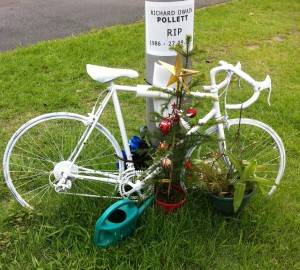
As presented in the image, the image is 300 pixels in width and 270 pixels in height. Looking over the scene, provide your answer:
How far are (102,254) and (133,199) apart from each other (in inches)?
19.2

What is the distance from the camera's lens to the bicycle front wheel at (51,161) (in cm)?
264

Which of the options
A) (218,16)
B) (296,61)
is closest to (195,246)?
(296,61)

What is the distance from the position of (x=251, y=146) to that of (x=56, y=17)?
6171 mm

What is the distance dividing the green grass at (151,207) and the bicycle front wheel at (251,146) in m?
0.17

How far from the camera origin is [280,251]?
2.58m

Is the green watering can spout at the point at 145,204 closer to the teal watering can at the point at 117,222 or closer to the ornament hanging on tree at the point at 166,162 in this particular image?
the teal watering can at the point at 117,222

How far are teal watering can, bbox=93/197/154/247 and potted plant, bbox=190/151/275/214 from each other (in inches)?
18.6

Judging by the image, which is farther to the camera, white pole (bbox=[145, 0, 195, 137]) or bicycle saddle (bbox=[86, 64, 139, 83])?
white pole (bbox=[145, 0, 195, 137])

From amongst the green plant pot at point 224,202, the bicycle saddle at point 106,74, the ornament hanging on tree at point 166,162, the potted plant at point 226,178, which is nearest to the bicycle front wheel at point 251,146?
the potted plant at point 226,178

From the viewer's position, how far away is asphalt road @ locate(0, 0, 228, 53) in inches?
271

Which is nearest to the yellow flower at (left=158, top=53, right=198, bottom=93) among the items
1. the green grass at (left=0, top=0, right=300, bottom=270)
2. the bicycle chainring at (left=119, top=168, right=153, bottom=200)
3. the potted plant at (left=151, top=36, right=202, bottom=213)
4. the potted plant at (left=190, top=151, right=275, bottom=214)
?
the potted plant at (left=151, top=36, right=202, bottom=213)

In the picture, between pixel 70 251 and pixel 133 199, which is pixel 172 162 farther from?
pixel 70 251

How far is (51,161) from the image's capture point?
2930 mm

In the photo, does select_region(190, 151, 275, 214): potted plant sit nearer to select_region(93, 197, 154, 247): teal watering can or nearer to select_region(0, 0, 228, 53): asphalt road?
select_region(93, 197, 154, 247): teal watering can
